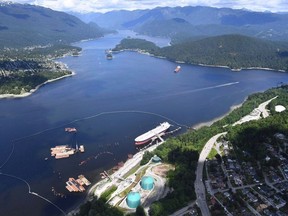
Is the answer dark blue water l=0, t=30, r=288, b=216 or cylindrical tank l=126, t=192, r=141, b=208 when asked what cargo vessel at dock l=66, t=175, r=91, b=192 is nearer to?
dark blue water l=0, t=30, r=288, b=216

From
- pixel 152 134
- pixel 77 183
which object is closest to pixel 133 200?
pixel 77 183

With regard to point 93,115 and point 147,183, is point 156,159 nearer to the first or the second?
point 147,183

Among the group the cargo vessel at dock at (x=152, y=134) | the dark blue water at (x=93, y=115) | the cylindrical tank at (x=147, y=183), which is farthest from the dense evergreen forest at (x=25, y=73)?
the cylindrical tank at (x=147, y=183)

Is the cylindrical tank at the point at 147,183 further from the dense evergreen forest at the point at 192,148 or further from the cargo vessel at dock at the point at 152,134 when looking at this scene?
the cargo vessel at dock at the point at 152,134

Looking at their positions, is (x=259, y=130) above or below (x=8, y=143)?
above

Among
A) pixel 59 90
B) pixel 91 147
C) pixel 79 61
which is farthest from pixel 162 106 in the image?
pixel 79 61

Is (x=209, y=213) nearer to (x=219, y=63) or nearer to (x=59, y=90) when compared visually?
(x=59, y=90)
